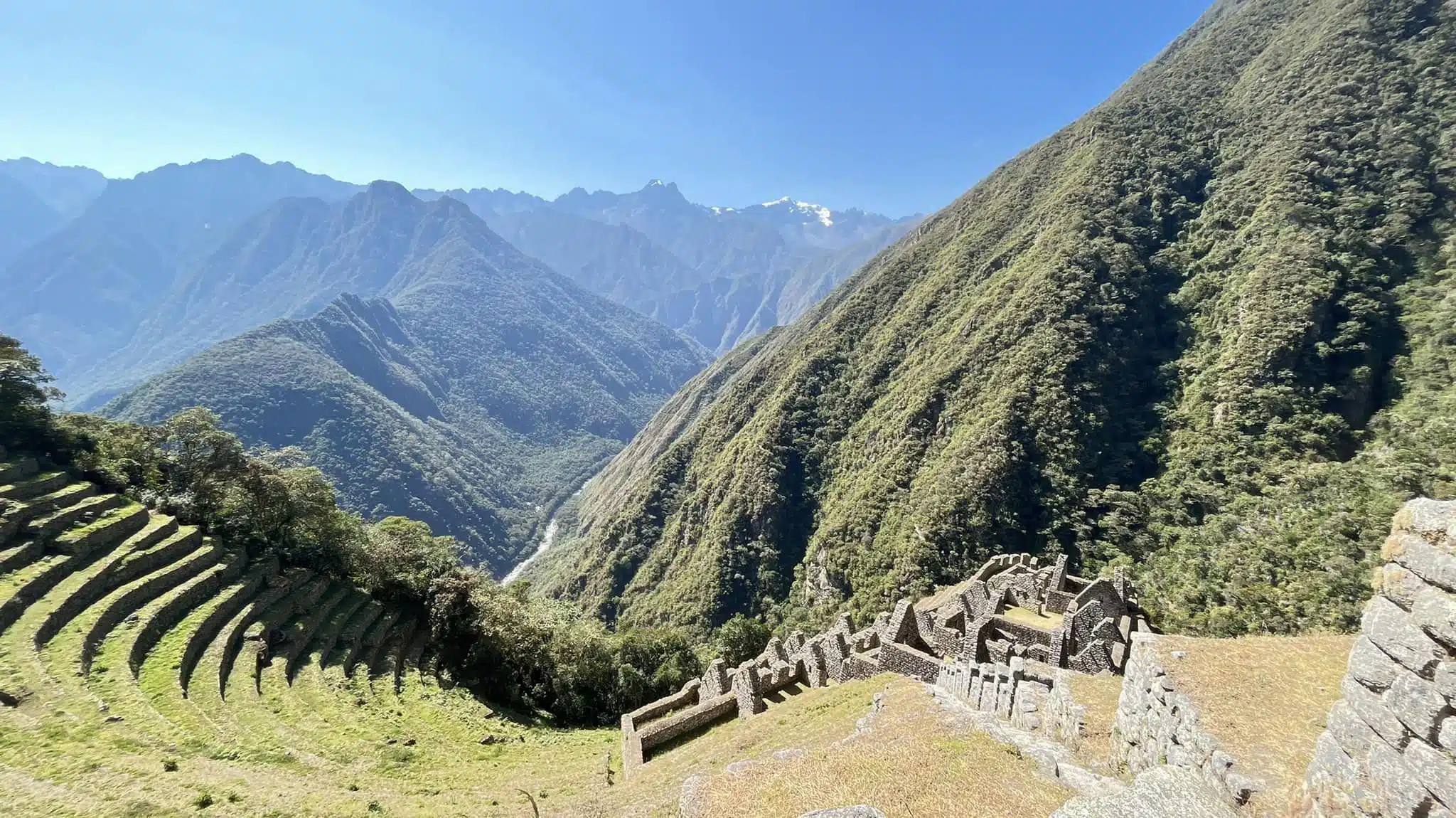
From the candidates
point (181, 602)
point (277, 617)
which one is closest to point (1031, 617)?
point (277, 617)

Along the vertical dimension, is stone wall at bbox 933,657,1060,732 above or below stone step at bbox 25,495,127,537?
below

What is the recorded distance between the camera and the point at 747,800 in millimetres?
14297

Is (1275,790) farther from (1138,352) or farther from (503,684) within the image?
(1138,352)

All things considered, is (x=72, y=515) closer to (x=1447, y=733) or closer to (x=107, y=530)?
(x=107, y=530)

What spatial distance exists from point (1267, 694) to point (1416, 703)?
6996mm

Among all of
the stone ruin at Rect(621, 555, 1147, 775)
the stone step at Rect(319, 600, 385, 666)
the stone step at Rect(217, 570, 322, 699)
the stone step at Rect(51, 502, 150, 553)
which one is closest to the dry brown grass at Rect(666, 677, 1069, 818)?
the stone ruin at Rect(621, 555, 1147, 775)

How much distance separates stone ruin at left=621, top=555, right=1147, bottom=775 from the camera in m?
20.8

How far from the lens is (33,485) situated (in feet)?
105

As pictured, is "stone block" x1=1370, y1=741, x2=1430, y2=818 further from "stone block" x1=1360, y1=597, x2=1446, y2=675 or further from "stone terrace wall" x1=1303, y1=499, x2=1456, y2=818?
"stone block" x1=1360, y1=597, x2=1446, y2=675

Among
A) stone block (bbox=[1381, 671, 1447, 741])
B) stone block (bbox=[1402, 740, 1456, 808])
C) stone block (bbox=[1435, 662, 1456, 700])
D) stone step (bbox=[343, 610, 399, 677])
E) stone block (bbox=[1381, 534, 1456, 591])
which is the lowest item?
stone step (bbox=[343, 610, 399, 677])

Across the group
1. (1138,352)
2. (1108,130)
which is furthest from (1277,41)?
(1138,352)

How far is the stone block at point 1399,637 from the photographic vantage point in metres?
6.66

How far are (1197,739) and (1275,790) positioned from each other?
1.65m

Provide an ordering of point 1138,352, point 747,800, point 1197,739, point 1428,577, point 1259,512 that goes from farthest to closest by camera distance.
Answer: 1. point 1138,352
2. point 1259,512
3. point 747,800
4. point 1197,739
5. point 1428,577
